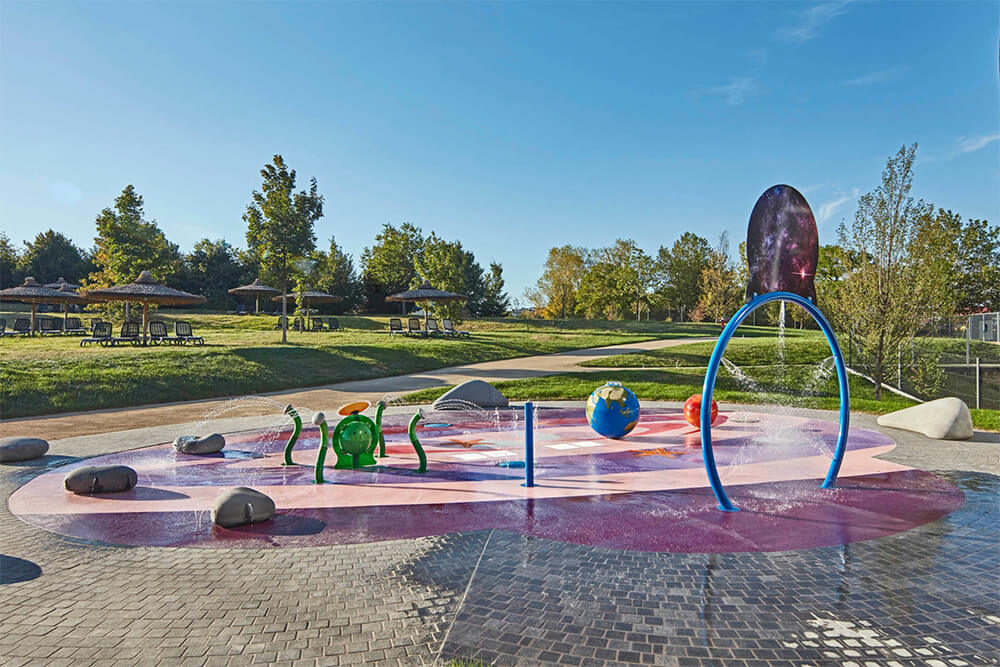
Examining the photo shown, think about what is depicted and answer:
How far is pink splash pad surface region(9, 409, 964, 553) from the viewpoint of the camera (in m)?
5.62

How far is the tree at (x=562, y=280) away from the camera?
181 feet

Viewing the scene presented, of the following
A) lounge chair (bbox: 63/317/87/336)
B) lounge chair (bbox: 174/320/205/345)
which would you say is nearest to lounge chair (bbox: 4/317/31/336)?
lounge chair (bbox: 63/317/87/336)

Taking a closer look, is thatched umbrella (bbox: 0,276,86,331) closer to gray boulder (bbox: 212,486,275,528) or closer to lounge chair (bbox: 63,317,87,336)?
lounge chair (bbox: 63,317,87,336)

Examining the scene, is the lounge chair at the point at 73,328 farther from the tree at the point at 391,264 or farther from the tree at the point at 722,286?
the tree at the point at 722,286

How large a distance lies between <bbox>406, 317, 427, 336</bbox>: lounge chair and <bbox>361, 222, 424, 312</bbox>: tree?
20415mm

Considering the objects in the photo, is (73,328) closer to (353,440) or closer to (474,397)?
(474,397)

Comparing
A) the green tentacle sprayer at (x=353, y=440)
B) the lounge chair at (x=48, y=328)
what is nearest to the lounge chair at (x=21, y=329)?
the lounge chair at (x=48, y=328)

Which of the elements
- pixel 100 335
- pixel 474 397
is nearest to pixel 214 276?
pixel 100 335

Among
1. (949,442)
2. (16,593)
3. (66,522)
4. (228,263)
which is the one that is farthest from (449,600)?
(228,263)

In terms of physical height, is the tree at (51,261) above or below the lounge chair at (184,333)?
above

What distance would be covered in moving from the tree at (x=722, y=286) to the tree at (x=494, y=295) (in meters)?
20.0

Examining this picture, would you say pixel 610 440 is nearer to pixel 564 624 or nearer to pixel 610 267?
pixel 564 624

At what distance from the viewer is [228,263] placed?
193ft

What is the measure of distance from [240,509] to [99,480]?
264cm
